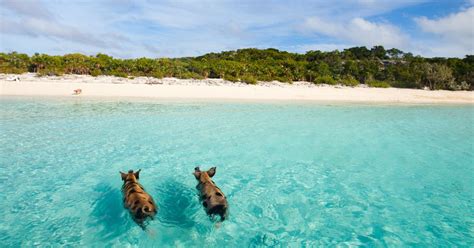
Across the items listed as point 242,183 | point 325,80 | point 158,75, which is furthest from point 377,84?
point 242,183

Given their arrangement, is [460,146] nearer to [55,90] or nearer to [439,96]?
[439,96]

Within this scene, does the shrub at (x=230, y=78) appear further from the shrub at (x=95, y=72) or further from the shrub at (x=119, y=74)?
the shrub at (x=95, y=72)

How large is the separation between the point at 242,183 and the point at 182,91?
19444 millimetres

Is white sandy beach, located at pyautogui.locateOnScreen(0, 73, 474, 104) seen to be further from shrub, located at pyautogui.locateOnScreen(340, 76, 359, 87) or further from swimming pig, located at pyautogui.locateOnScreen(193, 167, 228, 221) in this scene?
swimming pig, located at pyautogui.locateOnScreen(193, 167, 228, 221)

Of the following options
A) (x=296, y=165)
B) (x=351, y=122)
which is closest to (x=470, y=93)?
(x=351, y=122)

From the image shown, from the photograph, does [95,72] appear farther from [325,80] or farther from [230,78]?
[325,80]

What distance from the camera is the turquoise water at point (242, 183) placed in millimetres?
4395

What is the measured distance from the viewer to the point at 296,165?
7590mm

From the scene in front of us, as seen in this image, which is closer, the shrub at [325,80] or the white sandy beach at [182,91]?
the white sandy beach at [182,91]

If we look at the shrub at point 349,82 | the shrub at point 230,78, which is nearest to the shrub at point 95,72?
the shrub at point 230,78

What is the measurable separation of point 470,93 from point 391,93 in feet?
28.7

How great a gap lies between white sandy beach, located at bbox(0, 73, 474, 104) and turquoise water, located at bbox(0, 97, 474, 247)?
1118 centimetres

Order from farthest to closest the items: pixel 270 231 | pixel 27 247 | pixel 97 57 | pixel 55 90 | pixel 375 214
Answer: pixel 97 57, pixel 55 90, pixel 375 214, pixel 270 231, pixel 27 247

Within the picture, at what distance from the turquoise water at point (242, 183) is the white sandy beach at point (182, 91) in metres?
11.2
